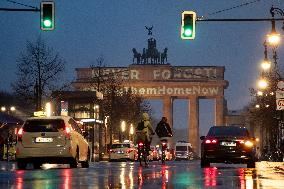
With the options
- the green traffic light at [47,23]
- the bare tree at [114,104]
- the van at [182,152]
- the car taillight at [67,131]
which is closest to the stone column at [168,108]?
the van at [182,152]

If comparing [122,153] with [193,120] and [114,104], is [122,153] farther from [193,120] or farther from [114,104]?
[193,120]

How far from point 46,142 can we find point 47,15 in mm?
5623

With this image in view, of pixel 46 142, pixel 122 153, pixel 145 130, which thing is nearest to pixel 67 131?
pixel 46 142

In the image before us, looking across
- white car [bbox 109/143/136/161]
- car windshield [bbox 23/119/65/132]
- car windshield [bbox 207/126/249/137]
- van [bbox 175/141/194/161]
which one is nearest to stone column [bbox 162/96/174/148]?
van [bbox 175/141/194/161]

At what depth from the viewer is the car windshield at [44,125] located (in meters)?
27.1

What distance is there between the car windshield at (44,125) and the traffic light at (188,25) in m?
7.34

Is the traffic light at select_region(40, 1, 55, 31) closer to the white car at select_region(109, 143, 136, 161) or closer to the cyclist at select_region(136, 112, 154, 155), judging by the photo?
the cyclist at select_region(136, 112, 154, 155)

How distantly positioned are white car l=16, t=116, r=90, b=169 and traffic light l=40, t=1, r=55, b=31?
4.49 metres

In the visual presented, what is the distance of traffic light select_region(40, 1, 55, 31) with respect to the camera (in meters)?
30.6

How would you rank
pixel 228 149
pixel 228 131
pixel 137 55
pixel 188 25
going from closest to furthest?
pixel 228 149 → pixel 228 131 → pixel 188 25 → pixel 137 55

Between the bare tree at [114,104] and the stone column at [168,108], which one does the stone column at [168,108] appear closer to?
the stone column at [168,108]

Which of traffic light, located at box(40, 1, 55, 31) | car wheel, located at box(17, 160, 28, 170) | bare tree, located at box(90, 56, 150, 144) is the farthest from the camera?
bare tree, located at box(90, 56, 150, 144)

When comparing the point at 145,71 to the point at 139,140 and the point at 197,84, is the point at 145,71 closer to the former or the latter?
the point at 197,84

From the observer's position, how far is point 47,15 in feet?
100
